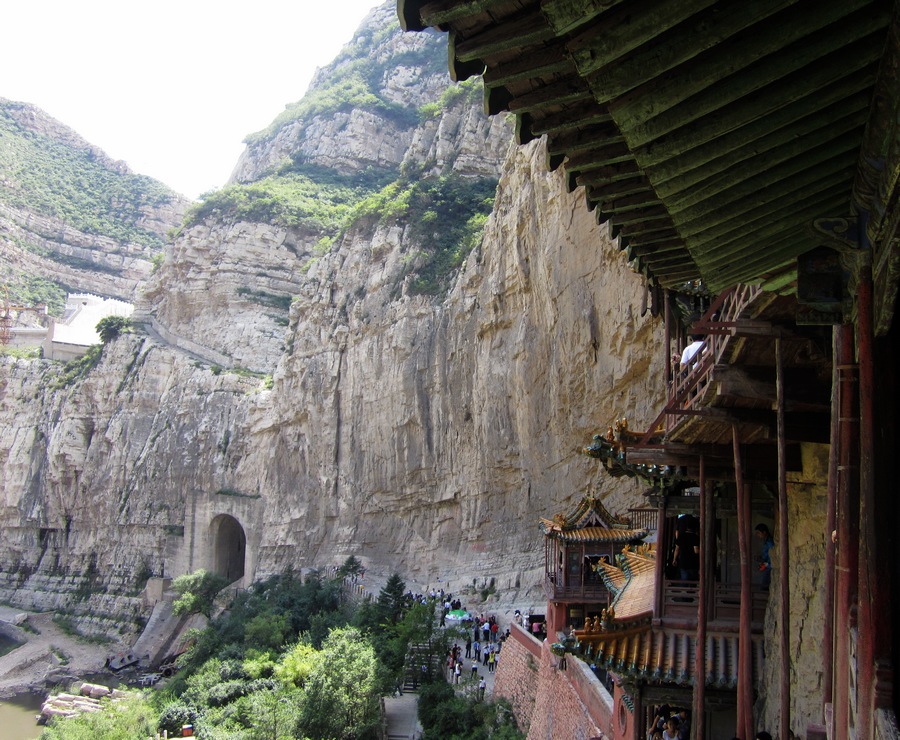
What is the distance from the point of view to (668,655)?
9.31 metres

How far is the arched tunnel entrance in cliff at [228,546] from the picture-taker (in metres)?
42.6

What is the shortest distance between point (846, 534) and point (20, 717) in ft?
118

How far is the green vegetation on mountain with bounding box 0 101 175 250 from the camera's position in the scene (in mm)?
78688

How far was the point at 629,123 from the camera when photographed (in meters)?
2.98

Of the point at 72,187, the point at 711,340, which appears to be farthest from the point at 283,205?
the point at 711,340

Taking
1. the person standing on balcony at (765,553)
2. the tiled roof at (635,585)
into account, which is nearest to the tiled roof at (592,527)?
the tiled roof at (635,585)

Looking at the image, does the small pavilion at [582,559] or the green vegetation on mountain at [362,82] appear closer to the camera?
the small pavilion at [582,559]

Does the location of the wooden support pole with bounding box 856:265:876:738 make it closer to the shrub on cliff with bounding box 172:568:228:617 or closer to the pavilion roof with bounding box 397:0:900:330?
the pavilion roof with bounding box 397:0:900:330

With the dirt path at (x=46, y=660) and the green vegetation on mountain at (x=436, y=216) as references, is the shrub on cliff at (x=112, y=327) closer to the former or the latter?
the dirt path at (x=46, y=660)

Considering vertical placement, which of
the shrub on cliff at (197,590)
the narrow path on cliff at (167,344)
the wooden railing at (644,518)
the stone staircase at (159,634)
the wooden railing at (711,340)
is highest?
the narrow path on cliff at (167,344)

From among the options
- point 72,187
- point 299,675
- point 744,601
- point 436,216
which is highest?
point 72,187

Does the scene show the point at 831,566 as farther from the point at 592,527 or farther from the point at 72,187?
the point at 72,187

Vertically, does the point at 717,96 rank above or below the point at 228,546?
above

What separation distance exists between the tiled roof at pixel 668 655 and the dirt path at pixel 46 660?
3300 cm
